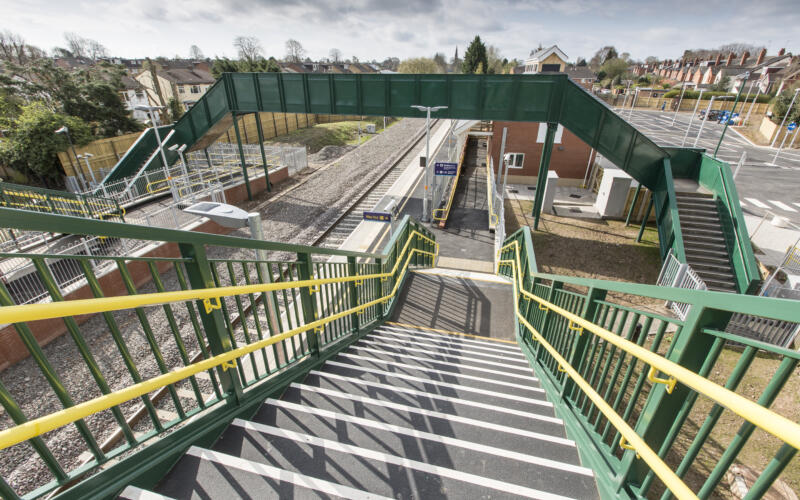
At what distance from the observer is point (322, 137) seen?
118 feet

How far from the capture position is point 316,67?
81.1 m

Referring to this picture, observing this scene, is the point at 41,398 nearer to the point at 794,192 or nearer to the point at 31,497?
the point at 31,497

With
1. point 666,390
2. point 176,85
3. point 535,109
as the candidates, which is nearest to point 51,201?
point 666,390

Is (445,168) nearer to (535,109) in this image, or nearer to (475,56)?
(535,109)

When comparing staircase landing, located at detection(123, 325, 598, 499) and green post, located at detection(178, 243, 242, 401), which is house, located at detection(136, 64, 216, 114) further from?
staircase landing, located at detection(123, 325, 598, 499)

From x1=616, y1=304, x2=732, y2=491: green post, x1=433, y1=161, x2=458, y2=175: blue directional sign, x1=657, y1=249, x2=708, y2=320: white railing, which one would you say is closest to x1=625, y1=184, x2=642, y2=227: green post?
x1=657, y1=249, x2=708, y2=320: white railing

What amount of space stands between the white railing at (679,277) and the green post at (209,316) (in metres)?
11.0

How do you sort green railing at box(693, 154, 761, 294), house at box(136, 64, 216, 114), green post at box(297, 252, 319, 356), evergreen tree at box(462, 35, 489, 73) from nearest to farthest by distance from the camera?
green post at box(297, 252, 319, 356)
green railing at box(693, 154, 761, 294)
house at box(136, 64, 216, 114)
evergreen tree at box(462, 35, 489, 73)

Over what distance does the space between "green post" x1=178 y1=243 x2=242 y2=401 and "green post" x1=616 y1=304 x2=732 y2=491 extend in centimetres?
262

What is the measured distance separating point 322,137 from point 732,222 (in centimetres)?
3306

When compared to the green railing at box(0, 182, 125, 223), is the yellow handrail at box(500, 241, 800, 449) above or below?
above

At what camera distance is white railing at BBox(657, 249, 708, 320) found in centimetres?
975

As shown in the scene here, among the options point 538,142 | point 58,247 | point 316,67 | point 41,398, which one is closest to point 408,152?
point 538,142

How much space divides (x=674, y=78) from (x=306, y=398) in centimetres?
11438
